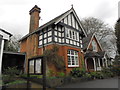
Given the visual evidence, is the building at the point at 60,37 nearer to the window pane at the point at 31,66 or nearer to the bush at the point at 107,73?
the bush at the point at 107,73

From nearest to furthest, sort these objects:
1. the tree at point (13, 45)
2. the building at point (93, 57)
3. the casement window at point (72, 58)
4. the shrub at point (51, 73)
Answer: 1. the shrub at point (51, 73)
2. the casement window at point (72, 58)
3. the building at point (93, 57)
4. the tree at point (13, 45)

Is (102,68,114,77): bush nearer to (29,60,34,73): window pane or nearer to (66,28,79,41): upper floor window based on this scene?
(66,28,79,41): upper floor window

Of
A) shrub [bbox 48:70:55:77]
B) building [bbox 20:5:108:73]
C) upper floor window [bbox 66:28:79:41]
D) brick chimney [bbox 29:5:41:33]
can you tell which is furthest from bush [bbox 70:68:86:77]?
brick chimney [bbox 29:5:41:33]

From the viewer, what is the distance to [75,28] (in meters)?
14.7

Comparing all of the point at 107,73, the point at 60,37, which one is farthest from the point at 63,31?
the point at 107,73

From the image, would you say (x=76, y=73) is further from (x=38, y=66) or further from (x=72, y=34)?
(x=38, y=66)

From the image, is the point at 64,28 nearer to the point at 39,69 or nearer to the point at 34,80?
the point at 34,80

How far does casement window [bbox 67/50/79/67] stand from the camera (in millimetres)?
12770

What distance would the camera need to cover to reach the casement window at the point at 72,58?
12.8 meters

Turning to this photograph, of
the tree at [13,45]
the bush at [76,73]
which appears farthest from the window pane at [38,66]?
the tree at [13,45]

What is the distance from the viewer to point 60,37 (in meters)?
12.9

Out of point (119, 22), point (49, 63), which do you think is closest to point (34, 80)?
point (49, 63)

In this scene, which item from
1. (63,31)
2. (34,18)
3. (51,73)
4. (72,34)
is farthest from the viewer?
(34,18)

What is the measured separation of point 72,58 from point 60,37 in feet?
10.7
